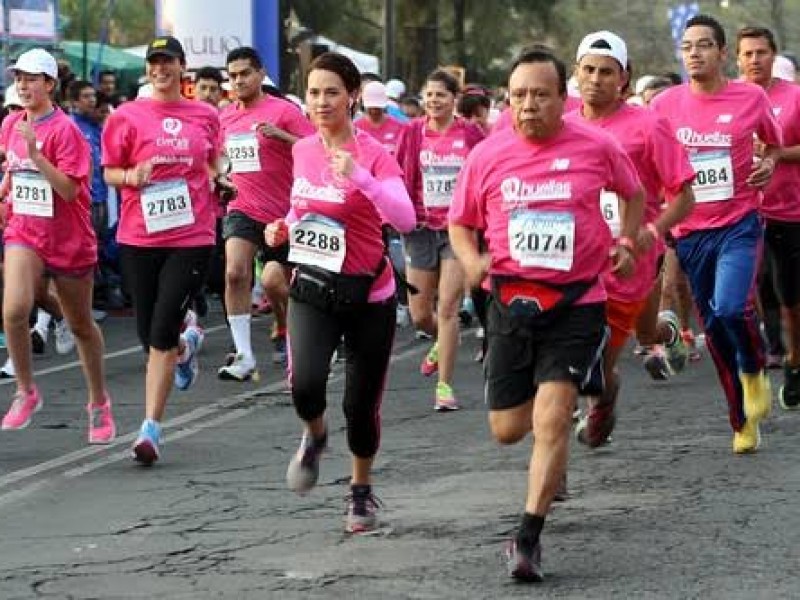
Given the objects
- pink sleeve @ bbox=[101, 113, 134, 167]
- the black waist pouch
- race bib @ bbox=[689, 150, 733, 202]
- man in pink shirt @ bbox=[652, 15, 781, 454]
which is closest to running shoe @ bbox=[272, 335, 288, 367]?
pink sleeve @ bbox=[101, 113, 134, 167]

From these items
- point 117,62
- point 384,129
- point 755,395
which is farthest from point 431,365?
point 117,62

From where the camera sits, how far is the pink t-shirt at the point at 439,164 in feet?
45.4

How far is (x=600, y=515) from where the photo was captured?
8.54m

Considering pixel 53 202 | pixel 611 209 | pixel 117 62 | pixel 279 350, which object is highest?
pixel 611 209

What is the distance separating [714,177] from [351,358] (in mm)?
2834

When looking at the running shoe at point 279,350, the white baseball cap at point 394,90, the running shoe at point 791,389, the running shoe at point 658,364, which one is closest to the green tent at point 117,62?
the white baseball cap at point 394,90

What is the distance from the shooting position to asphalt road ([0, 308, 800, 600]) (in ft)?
24.0

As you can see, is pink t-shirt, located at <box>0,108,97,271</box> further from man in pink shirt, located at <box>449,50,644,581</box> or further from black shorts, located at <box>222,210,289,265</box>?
man in pink shirt, located at <box>449,50,644,581</box>

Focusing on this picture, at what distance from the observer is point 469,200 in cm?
781

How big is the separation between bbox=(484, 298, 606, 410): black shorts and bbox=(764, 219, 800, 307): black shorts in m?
4.50

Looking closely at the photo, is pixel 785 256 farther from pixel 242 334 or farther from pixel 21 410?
pixel 21 410

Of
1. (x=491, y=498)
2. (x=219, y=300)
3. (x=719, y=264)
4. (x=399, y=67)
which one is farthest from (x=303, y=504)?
(x=399, y=67)

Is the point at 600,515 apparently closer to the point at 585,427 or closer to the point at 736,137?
the point at 585,427

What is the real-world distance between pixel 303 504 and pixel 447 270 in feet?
13.4
